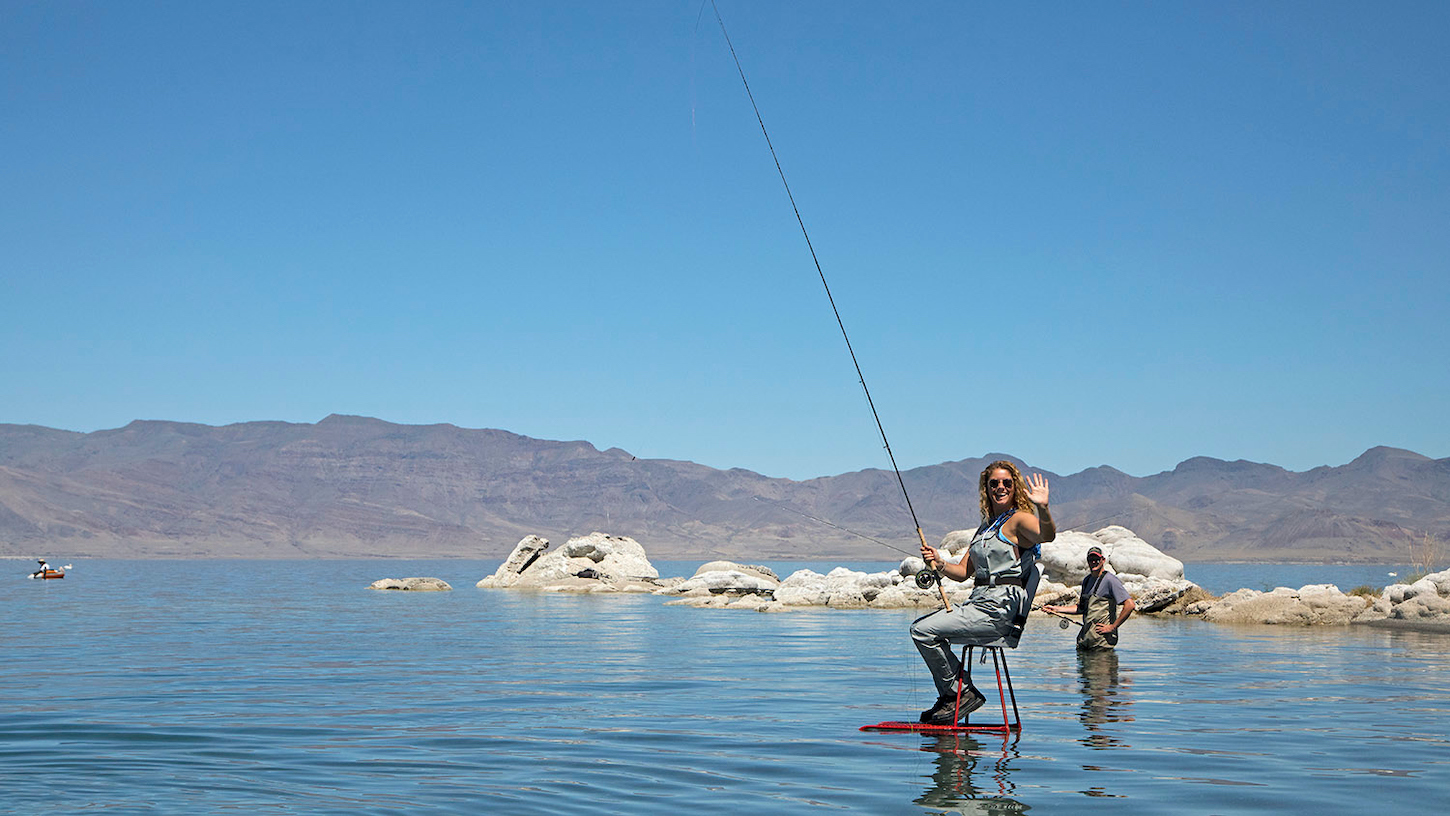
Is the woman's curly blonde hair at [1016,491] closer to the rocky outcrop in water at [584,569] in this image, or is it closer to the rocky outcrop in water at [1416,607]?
the rocky outcrop in water at [1416,607]

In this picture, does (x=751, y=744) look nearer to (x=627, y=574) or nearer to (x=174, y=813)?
(x=174, y=813)

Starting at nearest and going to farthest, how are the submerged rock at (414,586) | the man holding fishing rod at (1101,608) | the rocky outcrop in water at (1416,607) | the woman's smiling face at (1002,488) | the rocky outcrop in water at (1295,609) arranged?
the woman's smiling face at (1002,488)
the man holding fishing rod at (1101,608)
the rocky outcrop in water at (1416,607)
the rocky outcrop in water at (1295,609)
the submerged rock at (414,586)

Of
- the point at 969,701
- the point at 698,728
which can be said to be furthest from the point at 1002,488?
the point at 698,728

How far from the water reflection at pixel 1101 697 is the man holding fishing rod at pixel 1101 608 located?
0.66 ft

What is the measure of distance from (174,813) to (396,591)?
151 feet

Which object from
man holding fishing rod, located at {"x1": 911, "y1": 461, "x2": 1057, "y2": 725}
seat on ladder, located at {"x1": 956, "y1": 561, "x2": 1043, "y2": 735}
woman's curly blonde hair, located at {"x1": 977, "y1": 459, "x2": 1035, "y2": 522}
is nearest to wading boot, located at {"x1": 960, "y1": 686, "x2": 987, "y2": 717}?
seat on ladder, located at {"x1": 956, "y1": 561, "x2": 1043, "y2": 735}

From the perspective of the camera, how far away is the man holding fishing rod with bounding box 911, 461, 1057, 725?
9484 mm

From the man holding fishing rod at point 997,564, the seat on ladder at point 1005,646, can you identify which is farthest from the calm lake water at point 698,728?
the man holding fishing rod at point 997,564

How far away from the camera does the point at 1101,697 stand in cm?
1377

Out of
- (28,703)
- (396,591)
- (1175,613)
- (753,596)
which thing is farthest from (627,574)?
(28,703)

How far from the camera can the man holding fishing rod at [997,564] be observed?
9.48 meters

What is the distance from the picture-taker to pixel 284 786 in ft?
28.0

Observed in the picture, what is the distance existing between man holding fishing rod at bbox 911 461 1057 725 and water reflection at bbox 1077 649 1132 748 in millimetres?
1649

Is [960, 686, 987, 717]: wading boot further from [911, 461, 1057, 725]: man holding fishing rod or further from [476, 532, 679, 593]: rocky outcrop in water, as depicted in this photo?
[476, 532, 679, 593]: rocky outcrop in water
